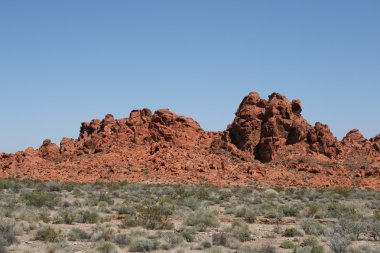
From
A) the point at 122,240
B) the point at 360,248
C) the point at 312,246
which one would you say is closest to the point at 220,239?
the point at 312,246

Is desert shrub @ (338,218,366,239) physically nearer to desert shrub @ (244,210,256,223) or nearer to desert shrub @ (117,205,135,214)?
desert shrub @ (244,210,256,223)

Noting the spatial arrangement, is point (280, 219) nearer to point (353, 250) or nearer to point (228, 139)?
point (353, 250)

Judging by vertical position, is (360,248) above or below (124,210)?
below

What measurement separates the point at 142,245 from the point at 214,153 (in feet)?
145

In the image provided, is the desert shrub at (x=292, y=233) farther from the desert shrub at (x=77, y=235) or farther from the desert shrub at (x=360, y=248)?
the desert shrub at (x=77, y=235)

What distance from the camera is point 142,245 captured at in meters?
15.1

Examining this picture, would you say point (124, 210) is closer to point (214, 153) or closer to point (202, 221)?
point (202, 221)

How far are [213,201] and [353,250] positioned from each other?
17923 mm

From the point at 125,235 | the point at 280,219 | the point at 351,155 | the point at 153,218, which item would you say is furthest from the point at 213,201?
the point at 351,155

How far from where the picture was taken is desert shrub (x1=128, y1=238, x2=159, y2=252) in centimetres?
1512

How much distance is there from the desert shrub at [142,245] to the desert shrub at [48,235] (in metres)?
2.25

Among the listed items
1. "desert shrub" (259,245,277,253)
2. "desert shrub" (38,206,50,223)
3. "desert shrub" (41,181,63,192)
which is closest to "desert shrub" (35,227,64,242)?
"desert shrub" (38,206,50,223)

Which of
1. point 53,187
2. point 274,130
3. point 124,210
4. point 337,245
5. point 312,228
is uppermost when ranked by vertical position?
point 274,130

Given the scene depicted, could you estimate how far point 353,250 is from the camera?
48.0ft
